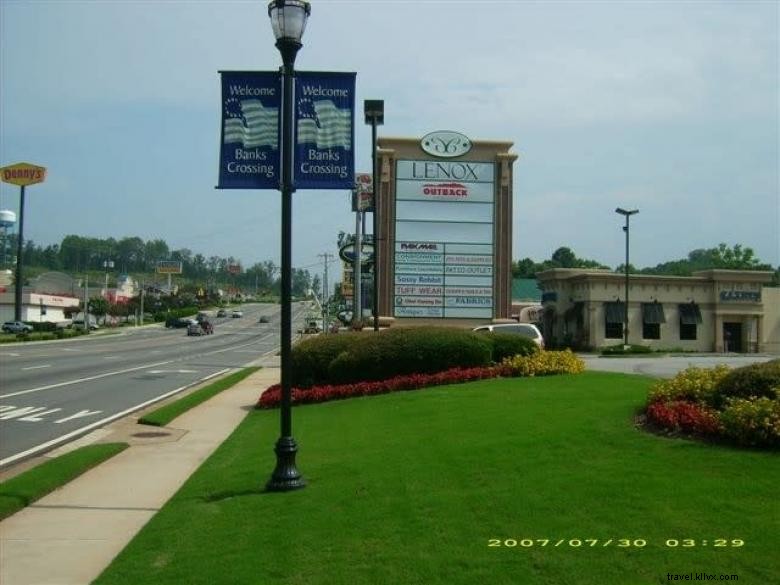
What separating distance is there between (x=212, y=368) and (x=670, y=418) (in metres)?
29.7

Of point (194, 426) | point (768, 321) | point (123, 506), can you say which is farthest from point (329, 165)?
point (768, 321)

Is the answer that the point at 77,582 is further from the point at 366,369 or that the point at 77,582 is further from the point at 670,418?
the point at 366,369

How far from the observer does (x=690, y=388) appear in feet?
34.3

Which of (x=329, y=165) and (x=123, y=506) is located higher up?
(x=329, y=165)

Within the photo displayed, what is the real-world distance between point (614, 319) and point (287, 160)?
170 feet

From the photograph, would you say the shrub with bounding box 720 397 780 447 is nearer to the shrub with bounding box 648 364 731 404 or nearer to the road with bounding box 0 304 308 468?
the shrub with bounding box 648 364 731 404

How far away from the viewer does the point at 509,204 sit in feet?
109

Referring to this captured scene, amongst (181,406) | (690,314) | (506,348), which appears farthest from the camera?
(690,314)

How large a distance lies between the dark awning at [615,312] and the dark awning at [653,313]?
58.3 inches

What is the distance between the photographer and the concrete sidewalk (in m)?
7.25

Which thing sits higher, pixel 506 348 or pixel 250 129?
pixel 250 129
